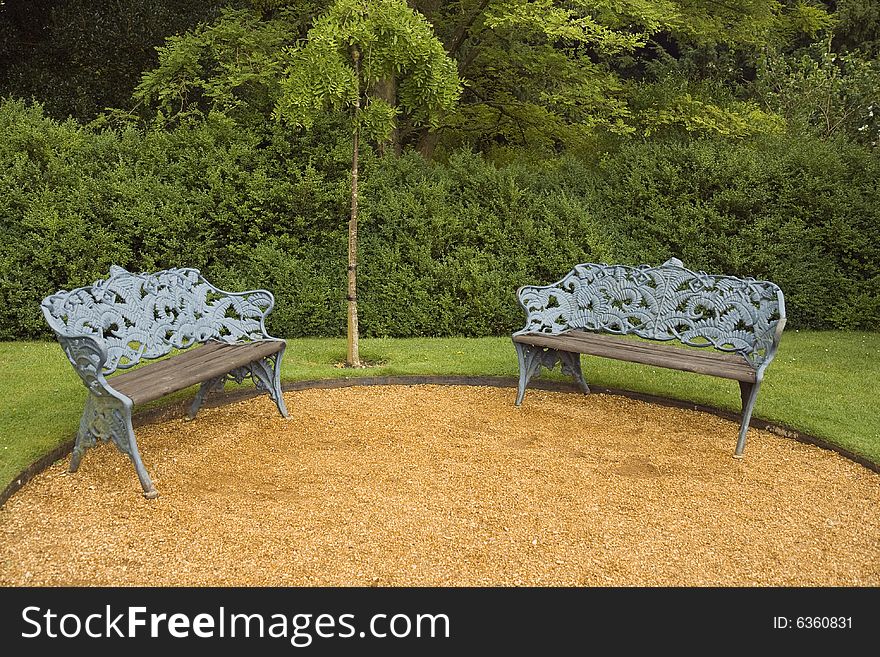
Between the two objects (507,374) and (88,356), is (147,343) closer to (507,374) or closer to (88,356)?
(88,356)

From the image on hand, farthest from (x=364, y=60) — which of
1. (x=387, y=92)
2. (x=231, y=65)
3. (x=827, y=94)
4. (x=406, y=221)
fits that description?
(x=827, y=94)

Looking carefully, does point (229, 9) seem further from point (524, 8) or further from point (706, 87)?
point (706, 87)

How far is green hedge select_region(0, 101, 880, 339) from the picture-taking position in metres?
8.55

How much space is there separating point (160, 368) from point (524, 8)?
5.99 meters

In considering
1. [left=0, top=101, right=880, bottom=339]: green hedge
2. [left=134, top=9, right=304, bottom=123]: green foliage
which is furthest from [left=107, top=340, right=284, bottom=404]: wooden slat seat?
[left=134, top=9, right=304, bottom=123]: green foliage

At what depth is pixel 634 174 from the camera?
983cm

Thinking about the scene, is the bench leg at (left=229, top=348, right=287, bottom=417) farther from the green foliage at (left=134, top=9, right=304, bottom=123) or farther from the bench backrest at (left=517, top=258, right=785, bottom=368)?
the green foliage at (left=134, top=9, right=304, bottom=123)

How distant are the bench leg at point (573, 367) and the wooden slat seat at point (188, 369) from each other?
2.28 meters

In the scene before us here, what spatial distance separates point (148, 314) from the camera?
5410 mm

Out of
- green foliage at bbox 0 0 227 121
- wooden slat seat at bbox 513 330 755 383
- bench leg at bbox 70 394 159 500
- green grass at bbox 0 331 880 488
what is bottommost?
green grass at bbox 0 331 880 488

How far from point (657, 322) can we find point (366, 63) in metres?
3.28

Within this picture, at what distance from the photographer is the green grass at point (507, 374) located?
5.41m

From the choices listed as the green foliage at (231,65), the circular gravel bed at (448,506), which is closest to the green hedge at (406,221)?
the green foliage at (231,65)

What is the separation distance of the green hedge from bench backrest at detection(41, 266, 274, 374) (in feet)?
8.93
